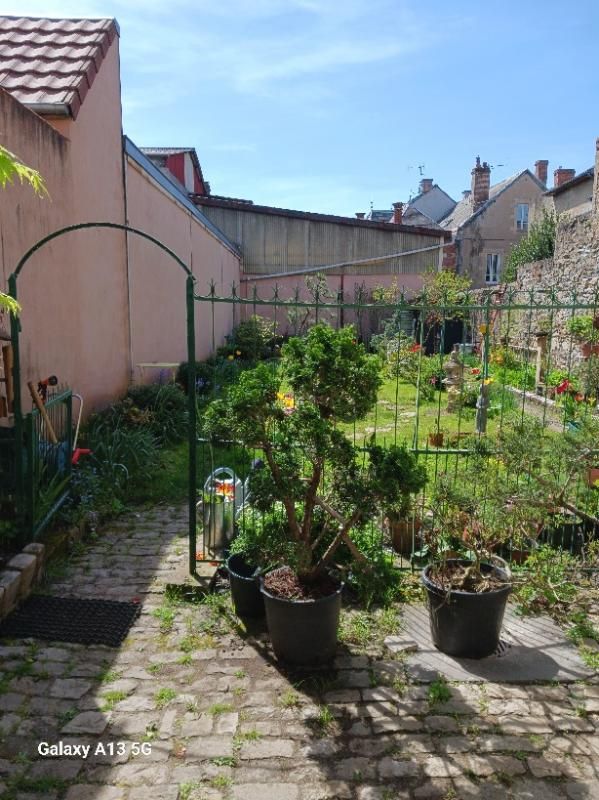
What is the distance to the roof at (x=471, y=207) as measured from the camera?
26844mm

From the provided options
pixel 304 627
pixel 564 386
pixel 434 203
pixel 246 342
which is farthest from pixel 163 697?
pixel 434 203

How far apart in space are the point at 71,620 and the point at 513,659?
283 cm

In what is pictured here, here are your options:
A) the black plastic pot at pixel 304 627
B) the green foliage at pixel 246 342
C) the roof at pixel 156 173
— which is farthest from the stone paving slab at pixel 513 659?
the green foliage at pixel 246 342

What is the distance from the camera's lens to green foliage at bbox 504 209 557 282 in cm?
2147

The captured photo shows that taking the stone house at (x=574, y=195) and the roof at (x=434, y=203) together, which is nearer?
the stone house at (x=574, y=195)

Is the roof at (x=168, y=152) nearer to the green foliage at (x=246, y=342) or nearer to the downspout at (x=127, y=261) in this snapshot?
the green foliage at (x=246, y=342)

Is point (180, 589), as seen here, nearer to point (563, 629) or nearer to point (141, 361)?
point (563, 629)

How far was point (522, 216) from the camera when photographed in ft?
90.4

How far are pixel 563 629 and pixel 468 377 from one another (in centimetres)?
862

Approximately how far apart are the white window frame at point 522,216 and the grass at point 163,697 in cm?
2811

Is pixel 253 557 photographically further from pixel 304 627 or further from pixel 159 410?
pixel 159 410

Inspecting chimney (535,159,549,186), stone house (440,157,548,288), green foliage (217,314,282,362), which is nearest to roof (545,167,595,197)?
stone house (440,157,548,288)

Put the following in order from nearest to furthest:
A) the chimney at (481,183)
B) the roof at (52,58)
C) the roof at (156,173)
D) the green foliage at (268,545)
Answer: the green foliage at (268,545) < the roof at (52,58) < the roof at (156,173) < the chimney at (481,183)

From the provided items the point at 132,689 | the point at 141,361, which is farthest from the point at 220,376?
the point at 132,689
